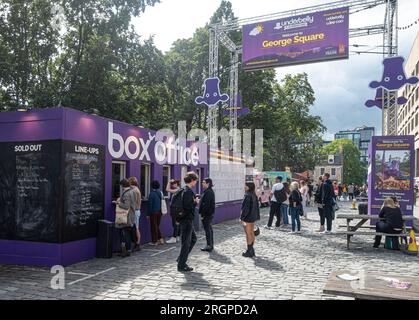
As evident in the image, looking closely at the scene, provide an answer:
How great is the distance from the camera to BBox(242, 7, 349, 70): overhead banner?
17172 millimetres

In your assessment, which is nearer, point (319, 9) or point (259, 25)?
point (319, 9)

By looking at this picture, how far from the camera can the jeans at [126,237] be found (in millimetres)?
8695

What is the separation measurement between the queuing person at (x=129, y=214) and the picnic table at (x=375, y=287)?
5222 mm

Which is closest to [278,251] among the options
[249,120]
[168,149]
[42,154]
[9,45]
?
[168,149]

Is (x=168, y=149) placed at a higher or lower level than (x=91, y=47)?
lower

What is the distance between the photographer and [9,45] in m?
21.5

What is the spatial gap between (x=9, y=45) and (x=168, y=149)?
1481 cm

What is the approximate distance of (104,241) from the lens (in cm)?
854

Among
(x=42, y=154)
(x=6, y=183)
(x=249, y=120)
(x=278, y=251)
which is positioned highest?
(x=249, y=120)

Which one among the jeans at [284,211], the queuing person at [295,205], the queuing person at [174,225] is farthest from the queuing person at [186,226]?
the jeans at [284,211]

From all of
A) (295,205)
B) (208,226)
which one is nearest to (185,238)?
(208,226)

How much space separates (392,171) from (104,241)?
1001 centimetres

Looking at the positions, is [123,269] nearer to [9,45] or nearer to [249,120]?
[9,45]

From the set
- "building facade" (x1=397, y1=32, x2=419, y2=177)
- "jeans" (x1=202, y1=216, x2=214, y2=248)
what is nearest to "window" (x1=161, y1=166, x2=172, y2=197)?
"jeans" (x1=202, y1=216, x2=214, y2=248)
